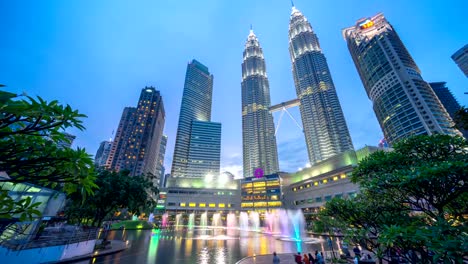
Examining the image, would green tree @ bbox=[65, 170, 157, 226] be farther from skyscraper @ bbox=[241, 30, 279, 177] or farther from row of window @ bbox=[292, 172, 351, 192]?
skyscraper @ bbox=[241, 30, 279, 177]

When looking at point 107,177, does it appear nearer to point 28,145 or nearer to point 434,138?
point 28,145

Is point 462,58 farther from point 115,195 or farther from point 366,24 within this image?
point 115,195

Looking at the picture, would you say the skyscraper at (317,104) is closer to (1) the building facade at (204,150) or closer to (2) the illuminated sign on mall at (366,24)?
(2) the illuminated sign on mall at (366,24)

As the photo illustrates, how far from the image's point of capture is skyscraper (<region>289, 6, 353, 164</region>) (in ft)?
430

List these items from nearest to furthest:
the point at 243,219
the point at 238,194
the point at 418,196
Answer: the point at 418,196 → the point at 243,219 → the point at 238,194

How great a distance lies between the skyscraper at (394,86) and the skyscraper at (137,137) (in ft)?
447

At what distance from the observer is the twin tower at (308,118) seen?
133 m

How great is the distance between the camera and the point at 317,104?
147 metres

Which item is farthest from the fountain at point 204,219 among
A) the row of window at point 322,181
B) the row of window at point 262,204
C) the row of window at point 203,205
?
the row of window at point 322,181

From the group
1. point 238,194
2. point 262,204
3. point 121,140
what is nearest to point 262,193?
point 262,204

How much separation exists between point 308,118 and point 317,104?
1340 cm

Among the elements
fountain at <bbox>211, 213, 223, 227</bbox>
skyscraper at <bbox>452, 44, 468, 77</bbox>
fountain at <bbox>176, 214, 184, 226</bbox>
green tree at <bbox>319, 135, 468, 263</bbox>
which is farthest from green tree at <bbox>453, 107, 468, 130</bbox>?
skyscraper at <bbox>452, 44, 468, 77</bbox>

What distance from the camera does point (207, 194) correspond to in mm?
99562

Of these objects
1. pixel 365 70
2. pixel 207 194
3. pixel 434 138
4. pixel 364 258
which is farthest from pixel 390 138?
pixel 434 138
